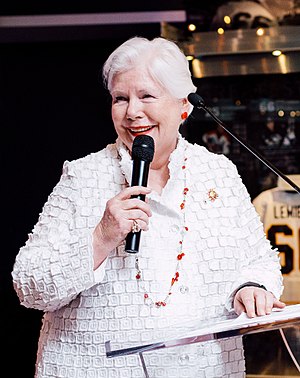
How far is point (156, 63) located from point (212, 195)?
0.34 meters

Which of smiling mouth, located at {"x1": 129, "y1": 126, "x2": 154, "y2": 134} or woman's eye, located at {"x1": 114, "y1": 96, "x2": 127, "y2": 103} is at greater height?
woman's eye, located at {"x1": 114, "y1": 96, "x2": 127, "y2": 103}

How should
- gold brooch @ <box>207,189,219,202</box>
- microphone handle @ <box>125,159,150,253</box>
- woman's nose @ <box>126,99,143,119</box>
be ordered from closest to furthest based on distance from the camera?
microphone handle @ <box>125,159,150,253</box> → woman's nose @ <box>126,99,143,119</box> → gold brooch @ <box>207,189,219,202</box>

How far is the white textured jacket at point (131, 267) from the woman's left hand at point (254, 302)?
0.07m

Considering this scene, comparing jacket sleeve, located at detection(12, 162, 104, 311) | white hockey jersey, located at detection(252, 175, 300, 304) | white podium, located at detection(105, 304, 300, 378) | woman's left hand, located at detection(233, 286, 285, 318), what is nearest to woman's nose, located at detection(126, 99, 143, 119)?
jacket sleeve, located at detection(12, 162, 104, 311)

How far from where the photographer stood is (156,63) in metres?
1.95

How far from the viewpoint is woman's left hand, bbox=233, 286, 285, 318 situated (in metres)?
1.70

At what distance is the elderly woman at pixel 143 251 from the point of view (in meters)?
1.83

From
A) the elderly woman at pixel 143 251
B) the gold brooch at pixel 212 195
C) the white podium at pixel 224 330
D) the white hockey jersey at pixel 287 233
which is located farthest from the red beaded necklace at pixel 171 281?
the white hockey jersey at pixel 287 233

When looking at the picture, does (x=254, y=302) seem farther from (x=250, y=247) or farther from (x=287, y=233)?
(x=287, y=233)

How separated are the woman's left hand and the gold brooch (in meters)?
0.27

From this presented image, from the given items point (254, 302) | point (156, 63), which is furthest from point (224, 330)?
point (156, 63)

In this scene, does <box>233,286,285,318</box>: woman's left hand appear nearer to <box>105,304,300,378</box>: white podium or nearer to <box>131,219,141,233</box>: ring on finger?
<box>105,304,300,378</box>: white podium

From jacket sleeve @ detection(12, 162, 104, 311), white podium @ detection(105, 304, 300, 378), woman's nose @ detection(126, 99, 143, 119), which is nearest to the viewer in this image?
white podium @ detection(105, 304, 300, 378)

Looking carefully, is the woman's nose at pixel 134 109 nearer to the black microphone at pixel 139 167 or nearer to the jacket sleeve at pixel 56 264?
the black microphone at pixel 139 167
